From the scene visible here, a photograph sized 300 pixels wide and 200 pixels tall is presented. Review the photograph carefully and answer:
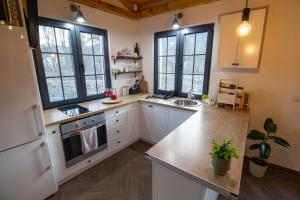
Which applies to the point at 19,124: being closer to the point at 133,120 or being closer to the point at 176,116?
the point at 133,120

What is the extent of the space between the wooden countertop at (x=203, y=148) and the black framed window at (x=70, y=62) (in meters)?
1.92

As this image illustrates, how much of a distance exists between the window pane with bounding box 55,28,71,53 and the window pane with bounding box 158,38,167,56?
5.57ft

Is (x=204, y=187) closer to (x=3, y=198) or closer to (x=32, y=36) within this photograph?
(x=3, y=198)

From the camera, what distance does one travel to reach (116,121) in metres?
2.56

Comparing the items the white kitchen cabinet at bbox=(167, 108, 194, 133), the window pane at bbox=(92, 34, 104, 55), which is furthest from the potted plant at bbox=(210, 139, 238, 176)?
the window pane at bbox=(92, 34, 104, 55)

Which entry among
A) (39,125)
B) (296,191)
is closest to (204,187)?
(39,125)

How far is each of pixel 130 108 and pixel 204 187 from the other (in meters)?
2.02

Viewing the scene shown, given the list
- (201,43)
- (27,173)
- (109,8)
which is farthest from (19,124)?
(201,43)

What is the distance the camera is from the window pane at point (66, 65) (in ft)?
7.64

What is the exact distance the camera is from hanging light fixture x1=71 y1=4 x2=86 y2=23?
2195 mm

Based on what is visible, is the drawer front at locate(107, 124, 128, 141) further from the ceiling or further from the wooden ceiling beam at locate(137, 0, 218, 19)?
the wooden ceiling beam at locate(137, 0, 218, 19)

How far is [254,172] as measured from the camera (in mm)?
2080

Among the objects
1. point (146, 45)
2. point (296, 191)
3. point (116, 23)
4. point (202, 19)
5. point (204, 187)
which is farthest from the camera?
point (146, 45)

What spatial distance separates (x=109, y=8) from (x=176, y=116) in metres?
2.35
